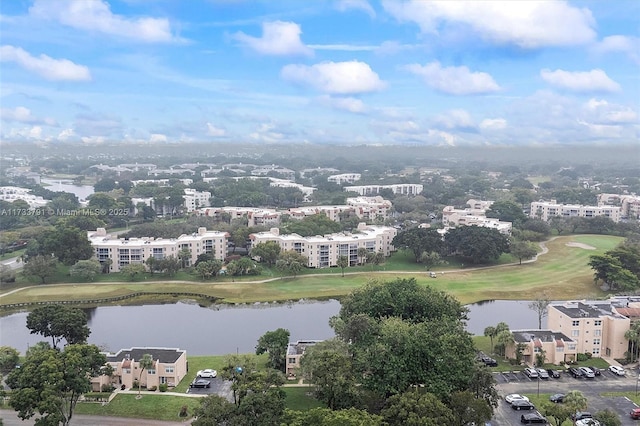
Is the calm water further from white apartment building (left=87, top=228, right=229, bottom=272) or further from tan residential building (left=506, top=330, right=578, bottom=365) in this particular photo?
white apartment building (left=87, top=228, right=229, bottom=272)

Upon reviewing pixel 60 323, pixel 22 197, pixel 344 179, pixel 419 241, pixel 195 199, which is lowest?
pixel 60 323

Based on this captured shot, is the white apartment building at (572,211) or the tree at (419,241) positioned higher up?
the white apartment building at (572,211)

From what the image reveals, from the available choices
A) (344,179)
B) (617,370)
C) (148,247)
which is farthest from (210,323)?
(344,179)

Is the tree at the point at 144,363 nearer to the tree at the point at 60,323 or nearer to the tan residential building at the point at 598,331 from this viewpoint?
the tree at the point at 60,323

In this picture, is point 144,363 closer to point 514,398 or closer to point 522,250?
point 514,398

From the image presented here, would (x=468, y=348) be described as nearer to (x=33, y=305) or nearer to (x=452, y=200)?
(x=33, y=305)

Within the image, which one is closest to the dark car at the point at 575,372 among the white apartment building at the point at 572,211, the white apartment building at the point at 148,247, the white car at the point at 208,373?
the white car at the point at 208,373
